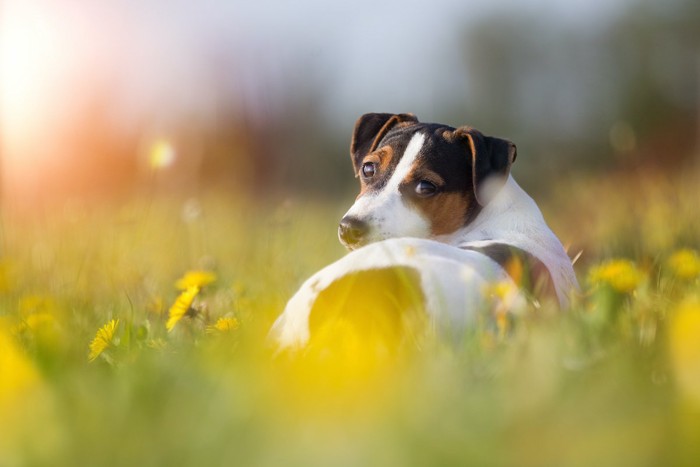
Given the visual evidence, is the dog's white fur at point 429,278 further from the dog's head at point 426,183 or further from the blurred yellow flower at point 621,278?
the dog's head at point 426,183

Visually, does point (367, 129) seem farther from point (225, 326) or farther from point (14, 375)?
point (14, 375)

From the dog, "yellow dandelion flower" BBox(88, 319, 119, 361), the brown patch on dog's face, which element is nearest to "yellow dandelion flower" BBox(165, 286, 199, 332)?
"yellow dandelion flower" BBox(88, 319, 119, 361)

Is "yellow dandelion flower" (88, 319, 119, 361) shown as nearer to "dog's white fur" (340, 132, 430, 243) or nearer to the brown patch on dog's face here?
"dog's white fur" (340, 132, 430, 243)

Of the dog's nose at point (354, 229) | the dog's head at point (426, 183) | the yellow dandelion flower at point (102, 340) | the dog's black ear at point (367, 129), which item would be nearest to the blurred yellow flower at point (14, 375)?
the yellow dandelion flower at point (102, 340)

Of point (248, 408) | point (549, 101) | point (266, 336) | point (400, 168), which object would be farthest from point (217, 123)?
point (248, 408)

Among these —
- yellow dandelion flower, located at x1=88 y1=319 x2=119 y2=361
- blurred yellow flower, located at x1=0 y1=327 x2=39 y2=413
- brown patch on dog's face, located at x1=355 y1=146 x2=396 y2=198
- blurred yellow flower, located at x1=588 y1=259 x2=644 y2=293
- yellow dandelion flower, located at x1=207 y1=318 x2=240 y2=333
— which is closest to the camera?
blurred yellow flower, located at x1=0 y1=327 x2=39 y2=413

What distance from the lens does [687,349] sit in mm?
2100

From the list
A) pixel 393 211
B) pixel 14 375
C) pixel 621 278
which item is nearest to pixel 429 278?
pixel 621 278

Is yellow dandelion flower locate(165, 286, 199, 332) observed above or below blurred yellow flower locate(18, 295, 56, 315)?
above

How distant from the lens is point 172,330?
11.1ft

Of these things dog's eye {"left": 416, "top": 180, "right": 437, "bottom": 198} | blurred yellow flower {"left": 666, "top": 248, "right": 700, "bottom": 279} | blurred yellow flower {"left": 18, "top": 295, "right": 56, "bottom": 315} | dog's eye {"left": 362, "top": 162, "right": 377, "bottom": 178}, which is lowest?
blurred yellow flower {"left": 666, "top": 248, "right": 700, "bottom": 279}

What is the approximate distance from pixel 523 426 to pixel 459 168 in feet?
7.72

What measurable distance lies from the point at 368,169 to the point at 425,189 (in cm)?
37

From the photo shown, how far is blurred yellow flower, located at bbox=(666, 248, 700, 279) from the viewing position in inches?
131
